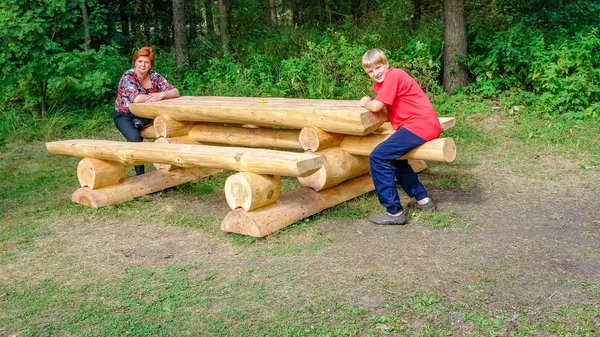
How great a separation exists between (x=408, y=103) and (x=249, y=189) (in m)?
1.45

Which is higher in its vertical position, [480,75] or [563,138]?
[480,75]

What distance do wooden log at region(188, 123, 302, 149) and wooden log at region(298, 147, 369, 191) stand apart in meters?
0.60

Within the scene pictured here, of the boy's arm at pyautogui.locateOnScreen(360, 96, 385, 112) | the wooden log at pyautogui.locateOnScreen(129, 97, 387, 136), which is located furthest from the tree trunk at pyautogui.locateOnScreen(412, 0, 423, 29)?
the boy's arm at pyautogui.locateOnScreen(360, 96, 385, 112)

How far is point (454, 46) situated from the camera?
9438mm

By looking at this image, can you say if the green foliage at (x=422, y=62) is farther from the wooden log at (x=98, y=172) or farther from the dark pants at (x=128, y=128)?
the wooden log at (x=98, y=172)

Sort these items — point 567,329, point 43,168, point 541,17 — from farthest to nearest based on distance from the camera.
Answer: point 541,17
point 43,168
point 567,329

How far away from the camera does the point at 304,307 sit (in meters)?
3.81

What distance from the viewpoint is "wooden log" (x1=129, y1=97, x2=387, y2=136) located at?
5.21 meters

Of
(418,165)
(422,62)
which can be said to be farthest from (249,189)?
(422,62)

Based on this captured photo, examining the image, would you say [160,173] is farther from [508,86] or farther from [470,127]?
[508,86]

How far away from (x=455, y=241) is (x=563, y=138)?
3.52 metres

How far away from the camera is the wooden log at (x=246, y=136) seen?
6.39m

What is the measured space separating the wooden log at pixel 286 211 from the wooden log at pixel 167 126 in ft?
6.57

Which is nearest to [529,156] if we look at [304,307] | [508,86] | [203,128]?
[508,86]
